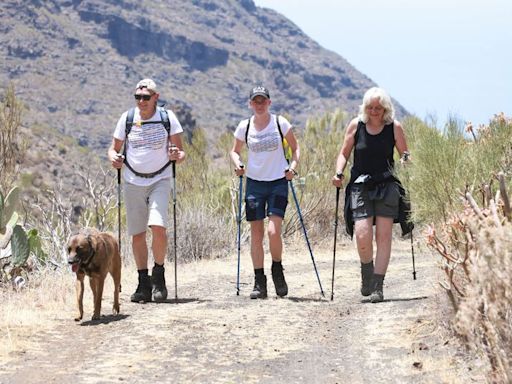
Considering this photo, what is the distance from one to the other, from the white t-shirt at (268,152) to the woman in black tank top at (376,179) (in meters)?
0.70

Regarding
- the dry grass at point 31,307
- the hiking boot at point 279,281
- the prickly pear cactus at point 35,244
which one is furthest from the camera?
the prickly pear cactus at point 35,244

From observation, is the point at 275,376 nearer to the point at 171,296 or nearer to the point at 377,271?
the point at 377,271

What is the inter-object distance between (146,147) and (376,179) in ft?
7.01

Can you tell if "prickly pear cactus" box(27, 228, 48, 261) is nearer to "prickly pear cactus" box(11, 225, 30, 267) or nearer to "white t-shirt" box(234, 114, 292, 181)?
"prickly pear cactus" box(11, 225, 30, 267)

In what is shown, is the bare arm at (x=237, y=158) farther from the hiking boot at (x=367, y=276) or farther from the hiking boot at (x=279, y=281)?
the hiking boot at (x=367, y=276)

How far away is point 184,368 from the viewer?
5.54 meters

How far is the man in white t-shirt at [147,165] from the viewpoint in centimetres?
813

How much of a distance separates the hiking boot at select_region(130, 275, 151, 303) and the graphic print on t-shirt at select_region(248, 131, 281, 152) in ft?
5.33

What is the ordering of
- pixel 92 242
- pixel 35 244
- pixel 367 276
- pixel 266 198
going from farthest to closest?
1. pixel 35 244
2. pixel 266 198
3. pixel 367 276
4. pixel 92 242

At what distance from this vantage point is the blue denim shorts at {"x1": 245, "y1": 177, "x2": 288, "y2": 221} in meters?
8.22

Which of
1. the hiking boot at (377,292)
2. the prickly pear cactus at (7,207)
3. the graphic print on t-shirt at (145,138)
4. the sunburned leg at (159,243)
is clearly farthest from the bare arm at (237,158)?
the prickly pear cactus at (7,207)

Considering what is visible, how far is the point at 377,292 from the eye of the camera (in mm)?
7855

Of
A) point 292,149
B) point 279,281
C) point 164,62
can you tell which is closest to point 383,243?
point 279,281

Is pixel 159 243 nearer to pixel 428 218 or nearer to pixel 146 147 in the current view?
pixel 146 147
